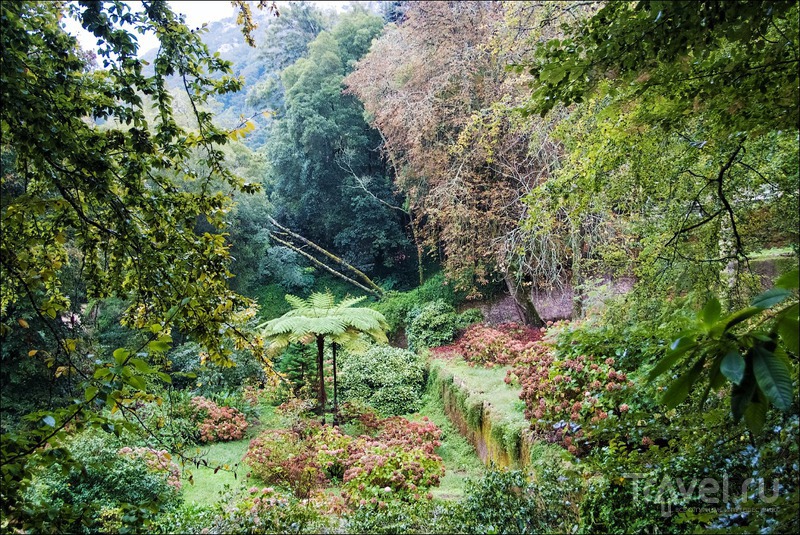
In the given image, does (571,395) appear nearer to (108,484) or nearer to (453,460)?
(453,460)

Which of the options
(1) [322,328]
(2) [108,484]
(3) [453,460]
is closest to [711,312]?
(3) [453,460]

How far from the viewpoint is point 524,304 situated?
1040 cm

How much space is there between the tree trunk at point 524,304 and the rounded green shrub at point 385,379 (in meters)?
2.52

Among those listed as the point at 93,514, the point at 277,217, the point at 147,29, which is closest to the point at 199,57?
the point at 147,29

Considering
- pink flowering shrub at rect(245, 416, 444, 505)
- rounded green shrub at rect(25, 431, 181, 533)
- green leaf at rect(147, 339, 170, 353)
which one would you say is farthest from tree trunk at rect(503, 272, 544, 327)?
green leaf at rect(147, 339, 170, 353)

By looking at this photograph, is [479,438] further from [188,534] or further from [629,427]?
[188,534]

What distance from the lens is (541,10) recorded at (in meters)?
6.09

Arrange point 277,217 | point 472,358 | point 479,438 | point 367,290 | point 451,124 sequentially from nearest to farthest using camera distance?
point 479,438 < point 472,358 < point 451,124 < point 367,290 < point 277,217

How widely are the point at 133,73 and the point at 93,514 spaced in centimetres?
219

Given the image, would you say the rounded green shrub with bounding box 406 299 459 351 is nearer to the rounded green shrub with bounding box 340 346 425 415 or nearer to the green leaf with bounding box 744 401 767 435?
the rounded green shrub with bounding box 340 346 425 415

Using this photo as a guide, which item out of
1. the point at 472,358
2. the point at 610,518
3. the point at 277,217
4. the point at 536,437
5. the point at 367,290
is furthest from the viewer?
the point at 277,217

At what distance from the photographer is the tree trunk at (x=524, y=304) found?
33.2 ft

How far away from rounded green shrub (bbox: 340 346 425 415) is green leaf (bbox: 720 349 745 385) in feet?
25.5

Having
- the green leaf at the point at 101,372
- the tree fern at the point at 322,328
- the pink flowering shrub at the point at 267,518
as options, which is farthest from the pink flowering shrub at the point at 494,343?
the green leaf at the point at 101,372
